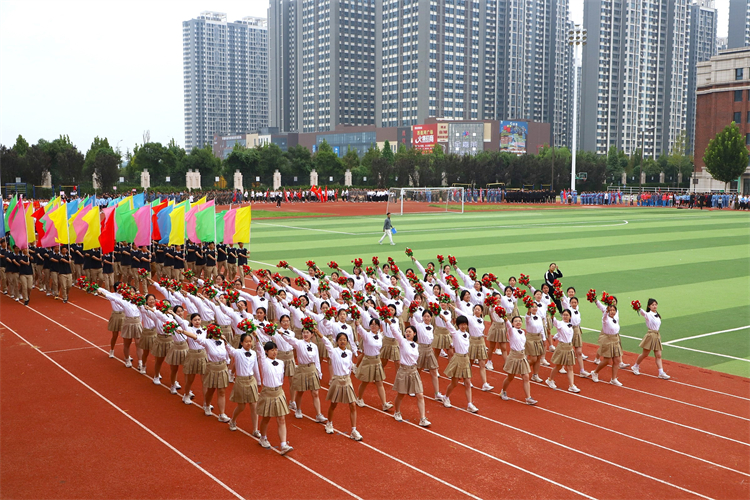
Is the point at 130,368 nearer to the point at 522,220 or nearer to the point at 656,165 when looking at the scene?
the point at 522,220

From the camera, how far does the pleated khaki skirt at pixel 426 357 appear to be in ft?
40.7

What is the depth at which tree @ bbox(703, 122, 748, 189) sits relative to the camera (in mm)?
78250

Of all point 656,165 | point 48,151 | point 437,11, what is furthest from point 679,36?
point 48,151

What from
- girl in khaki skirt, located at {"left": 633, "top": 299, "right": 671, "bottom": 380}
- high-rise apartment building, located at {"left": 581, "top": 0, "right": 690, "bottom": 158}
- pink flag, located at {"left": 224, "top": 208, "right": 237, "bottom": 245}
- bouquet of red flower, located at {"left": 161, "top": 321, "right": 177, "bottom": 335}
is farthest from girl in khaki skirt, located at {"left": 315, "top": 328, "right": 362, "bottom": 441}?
high-rise apartment building, located at {"left": 581, "top": 0, "right": 690, "bottom": 158}

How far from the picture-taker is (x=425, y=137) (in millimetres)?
166375

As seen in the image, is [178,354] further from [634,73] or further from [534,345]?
[634,73]

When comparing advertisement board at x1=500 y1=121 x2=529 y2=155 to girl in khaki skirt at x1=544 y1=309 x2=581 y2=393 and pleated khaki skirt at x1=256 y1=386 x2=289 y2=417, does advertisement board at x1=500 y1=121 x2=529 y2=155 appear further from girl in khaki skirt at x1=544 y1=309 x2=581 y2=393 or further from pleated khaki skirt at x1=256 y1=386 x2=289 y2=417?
pleated khaki skirt at x1=256 y1=386 x2=289 y2=417

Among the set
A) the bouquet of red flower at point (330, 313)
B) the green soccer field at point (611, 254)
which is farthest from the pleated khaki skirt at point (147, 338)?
the green soccer field at point (611, 254)

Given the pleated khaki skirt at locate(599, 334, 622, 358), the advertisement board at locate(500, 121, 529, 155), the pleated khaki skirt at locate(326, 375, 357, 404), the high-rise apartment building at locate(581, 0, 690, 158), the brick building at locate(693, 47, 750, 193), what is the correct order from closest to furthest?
the pleated khaki skirt at locate(326, 375, 357, 404) < the pleated khaki skirt at locate(599, 334, 622, 358) < the brick building at locate(693, 47, 750, 193) < the advertisement board at locate(500, 121, 529, 155) < the high-rise apartment building at locate(581, 0, 690, 158)

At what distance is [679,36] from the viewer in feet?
630

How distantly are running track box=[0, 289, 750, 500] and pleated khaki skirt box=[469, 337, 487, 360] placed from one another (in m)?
0.71

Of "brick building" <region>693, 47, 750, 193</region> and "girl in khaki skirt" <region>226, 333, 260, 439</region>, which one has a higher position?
"brick building" <region>693, 47, 750, 193</region>

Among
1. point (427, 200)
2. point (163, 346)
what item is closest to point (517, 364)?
point (163, 346)

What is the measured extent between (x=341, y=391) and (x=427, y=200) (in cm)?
7090
